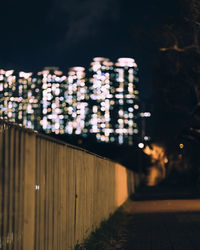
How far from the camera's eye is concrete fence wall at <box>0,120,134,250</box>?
574 centimetres

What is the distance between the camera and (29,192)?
6.59 meters

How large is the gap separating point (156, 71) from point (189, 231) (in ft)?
49.9

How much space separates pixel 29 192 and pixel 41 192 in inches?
29.7

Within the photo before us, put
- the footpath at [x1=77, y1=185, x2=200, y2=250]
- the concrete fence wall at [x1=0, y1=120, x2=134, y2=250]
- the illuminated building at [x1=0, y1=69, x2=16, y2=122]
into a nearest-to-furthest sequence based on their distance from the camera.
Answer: the concrete fence wall at [x1=0, y1=120, x2=134, y2=250] → the footpath at [x1=77, y1=185, x2=200, y2=250] → the illuminated building at [x1=0, y1=69, x2=16, y2=122]

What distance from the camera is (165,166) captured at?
72438 millimetres

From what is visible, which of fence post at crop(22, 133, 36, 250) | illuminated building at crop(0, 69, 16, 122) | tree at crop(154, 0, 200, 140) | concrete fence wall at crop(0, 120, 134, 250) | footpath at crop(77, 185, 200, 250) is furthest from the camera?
tree at crop(154, 0, 200, 140)

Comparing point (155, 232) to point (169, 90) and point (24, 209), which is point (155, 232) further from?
point (169, 90)

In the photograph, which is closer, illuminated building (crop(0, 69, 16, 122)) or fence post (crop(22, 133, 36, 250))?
fence post (crop(22, 133, 36, 250))

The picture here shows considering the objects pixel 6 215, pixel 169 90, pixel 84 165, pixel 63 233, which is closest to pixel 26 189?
pixel 6 215

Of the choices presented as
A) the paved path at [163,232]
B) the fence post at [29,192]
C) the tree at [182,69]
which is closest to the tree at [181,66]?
the tree at [182,69]

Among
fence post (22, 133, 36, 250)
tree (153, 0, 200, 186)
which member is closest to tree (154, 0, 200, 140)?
tree (153, 0, 200, 186)

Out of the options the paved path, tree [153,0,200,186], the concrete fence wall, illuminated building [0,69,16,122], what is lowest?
the paved path

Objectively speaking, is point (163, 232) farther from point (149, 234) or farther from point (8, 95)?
point (8, 95)

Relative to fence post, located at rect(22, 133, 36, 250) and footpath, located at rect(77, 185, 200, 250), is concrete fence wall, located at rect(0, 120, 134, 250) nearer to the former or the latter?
fence post, located at rect(22, 133, 36, 250)
